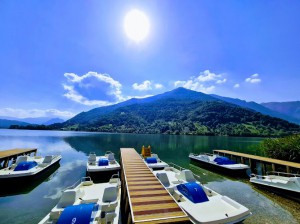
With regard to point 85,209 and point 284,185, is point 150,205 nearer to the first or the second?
point 85,209

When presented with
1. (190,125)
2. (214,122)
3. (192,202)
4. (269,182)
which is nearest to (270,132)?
(214,122)

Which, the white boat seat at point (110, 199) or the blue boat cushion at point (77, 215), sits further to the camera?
the white boat seat at point (110, 199)

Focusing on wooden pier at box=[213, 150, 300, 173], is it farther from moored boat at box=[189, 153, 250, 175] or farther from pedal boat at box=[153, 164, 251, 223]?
pedal boat at box=[153, 164, 251, 223]

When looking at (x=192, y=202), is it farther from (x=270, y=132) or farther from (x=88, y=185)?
(x=270, y=132)

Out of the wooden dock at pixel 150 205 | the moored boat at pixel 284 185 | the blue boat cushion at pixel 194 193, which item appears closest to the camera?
the wooden dock at pixel 150 205

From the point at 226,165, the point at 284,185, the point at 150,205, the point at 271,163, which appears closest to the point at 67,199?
the point at 150,205

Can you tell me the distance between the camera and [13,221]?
36.9 feet

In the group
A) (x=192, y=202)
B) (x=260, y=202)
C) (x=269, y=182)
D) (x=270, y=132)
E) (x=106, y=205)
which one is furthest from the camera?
(x=270, y=132)

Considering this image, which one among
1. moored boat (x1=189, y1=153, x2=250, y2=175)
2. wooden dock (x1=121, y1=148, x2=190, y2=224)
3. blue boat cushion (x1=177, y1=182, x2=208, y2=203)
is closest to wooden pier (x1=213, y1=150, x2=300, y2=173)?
moored boat (x1=189, y1=153, x2=250, y2=175)

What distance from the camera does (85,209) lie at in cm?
850

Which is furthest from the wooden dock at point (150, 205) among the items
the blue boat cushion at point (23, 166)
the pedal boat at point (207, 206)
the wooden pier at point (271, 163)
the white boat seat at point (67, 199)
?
the wooden pier at point (271, 163)

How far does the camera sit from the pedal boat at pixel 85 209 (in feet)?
26.7

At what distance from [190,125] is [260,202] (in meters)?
175

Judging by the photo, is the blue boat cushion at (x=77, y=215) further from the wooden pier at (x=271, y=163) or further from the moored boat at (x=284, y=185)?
the wooden pier at (x=271, y=163)
